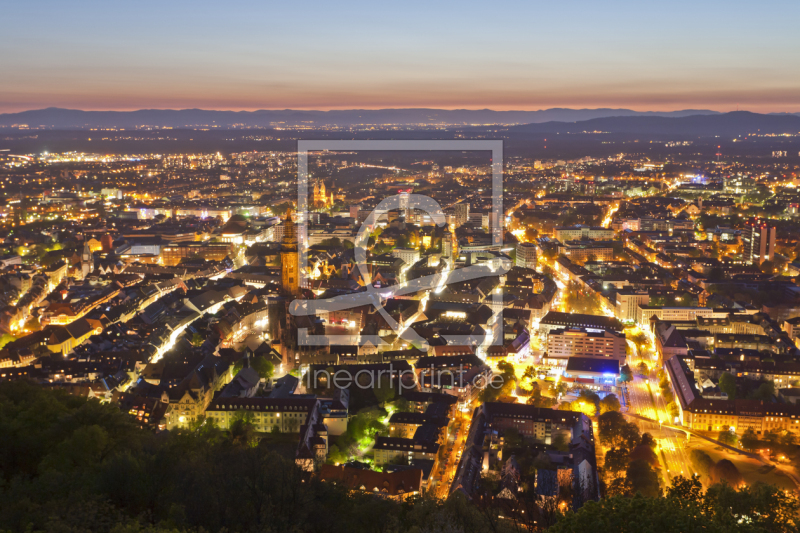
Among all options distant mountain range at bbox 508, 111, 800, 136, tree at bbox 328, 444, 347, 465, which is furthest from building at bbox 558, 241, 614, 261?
distant mountain range at bbox 508, 111, 800, 136

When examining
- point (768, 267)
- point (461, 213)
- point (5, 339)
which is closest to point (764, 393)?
point (768, 267)

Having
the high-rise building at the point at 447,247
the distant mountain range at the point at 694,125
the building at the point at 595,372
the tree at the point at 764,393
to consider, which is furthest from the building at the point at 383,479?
the distant mountain range at the point at 694,125

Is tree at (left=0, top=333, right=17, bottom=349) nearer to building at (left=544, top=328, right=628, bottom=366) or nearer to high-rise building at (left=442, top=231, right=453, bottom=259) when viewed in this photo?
building at (left=544, top=328, right=628, bottom=366)

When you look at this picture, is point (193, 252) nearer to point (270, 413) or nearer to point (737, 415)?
point (270, 413)

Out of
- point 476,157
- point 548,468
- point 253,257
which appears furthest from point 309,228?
point 476,157

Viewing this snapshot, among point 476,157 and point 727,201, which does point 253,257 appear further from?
point 476,157
